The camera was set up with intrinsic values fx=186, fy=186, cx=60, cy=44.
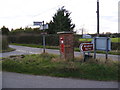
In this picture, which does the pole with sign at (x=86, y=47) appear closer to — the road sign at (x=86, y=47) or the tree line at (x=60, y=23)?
the road sign at (x=86, y=47)

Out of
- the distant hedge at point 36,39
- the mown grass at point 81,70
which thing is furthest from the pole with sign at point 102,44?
the distant hedge at point 36,39

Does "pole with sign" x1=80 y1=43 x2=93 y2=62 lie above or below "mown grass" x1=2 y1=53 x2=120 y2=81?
above

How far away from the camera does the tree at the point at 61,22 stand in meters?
43.2

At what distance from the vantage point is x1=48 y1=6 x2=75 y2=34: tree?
4325 cm

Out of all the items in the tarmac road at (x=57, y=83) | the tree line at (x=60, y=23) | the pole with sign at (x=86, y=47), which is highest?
the tree line at (x=60, y=23)

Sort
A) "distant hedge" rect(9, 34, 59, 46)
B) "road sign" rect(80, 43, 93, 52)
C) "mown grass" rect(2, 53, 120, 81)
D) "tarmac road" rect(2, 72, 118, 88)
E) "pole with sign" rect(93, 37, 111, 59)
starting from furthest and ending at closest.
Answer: "distant hedge" rect(9, 34, 59, 46) < "road sign" rect(80, 43, 93, 52) < "pole with sign" rect(93, 37, 111, 59) < "mown grass" rect(2, 53, 120, 81) < "tarmac road" rect(2, 72, 118, 88)

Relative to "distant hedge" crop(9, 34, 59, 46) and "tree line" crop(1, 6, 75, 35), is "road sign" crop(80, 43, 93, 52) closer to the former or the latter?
"distant hedge" crop(9, 34, 59, 46)

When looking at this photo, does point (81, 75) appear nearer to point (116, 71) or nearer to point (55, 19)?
point (116, 71)

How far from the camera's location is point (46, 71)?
310 inches

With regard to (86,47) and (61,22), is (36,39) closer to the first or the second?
(61,22)

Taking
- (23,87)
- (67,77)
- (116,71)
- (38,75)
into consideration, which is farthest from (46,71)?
(116,71)

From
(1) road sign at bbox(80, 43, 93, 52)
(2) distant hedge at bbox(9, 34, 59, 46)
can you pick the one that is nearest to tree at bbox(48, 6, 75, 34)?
(2) distant hedge at bbox(9, 34, 59, 46)

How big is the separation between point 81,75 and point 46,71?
159cm

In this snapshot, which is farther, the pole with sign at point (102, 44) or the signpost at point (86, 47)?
the signpost at point (86, 47)
